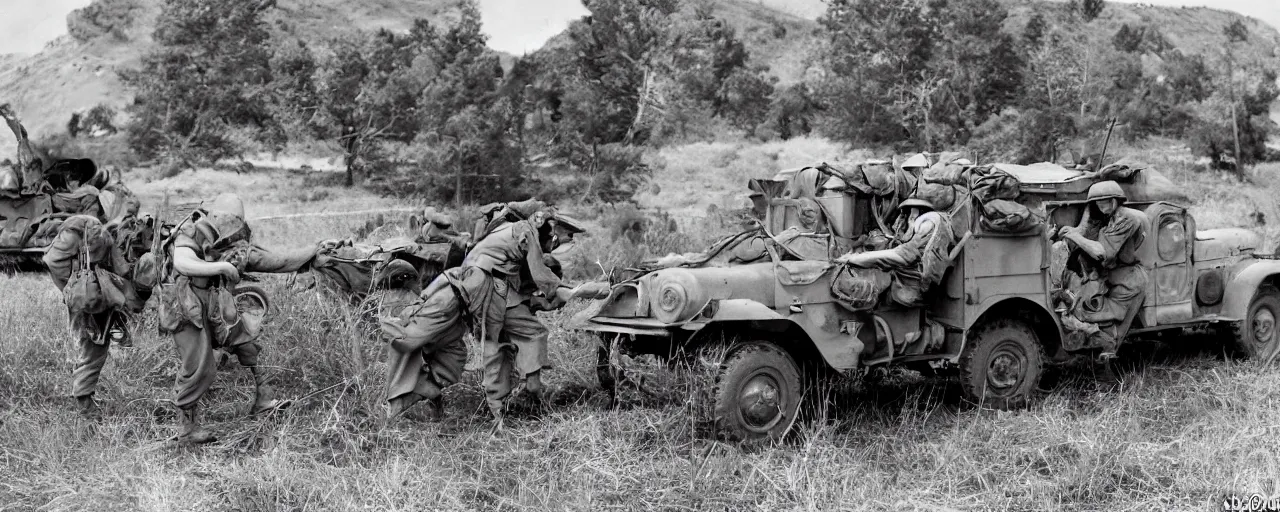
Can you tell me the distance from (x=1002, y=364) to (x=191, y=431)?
5387 mm

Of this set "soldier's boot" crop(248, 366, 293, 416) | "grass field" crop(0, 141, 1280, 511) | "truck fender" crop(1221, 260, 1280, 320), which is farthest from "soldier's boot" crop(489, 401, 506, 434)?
"truck fender" crop(1221, 260, 1280, 320)

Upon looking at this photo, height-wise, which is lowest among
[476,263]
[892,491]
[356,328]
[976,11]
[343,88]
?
[892,491]

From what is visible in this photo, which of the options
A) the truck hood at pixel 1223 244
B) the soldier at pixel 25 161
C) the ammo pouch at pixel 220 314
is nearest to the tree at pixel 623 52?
the soldier at pixel 25 161

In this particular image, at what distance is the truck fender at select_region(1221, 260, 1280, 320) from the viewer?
9.20 metres

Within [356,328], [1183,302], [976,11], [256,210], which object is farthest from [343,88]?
[1183,302]

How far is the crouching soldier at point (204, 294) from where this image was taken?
6773 mm

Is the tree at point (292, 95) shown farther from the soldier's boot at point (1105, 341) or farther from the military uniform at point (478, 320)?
the soldier's boot at point (1105, 341)

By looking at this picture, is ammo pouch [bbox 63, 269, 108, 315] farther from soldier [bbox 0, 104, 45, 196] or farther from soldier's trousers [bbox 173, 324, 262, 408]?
soldier [bbox 0, 104, 45, 196]

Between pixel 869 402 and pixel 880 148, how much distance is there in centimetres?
1996

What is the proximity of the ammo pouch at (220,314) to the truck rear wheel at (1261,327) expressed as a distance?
25.3 ft

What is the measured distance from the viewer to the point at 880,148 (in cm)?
2728

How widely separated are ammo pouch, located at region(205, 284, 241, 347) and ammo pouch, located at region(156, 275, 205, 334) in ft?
0.30

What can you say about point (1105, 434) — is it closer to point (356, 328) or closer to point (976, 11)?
point (356, 328)

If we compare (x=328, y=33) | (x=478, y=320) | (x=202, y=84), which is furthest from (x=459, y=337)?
(x=328, y=33)
